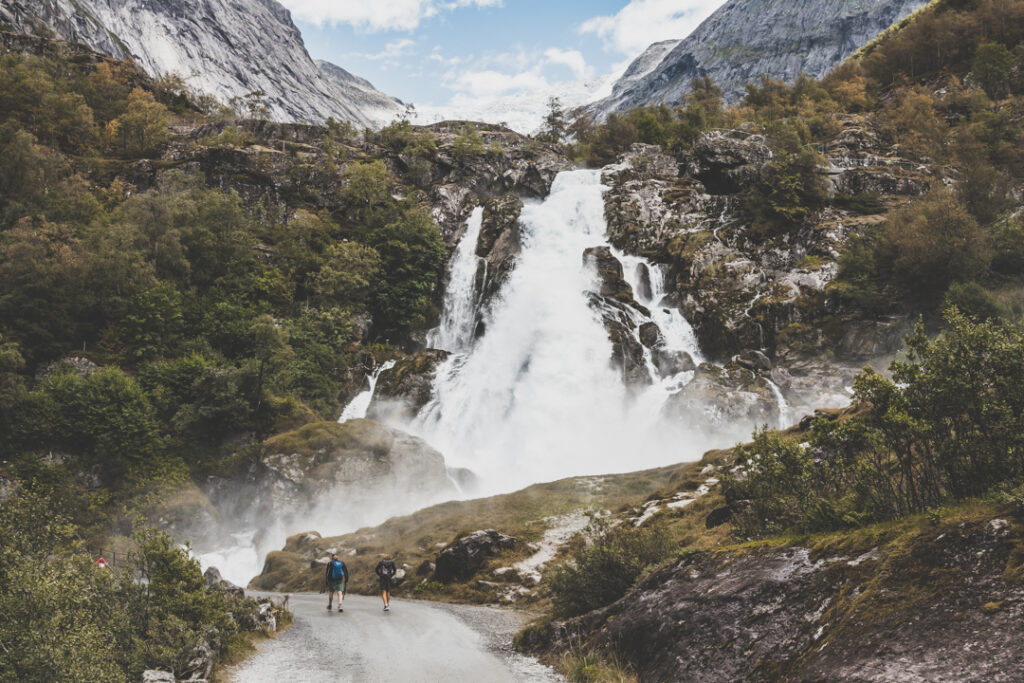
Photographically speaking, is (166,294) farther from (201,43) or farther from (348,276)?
(201,43)

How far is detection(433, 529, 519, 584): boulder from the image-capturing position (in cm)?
2052

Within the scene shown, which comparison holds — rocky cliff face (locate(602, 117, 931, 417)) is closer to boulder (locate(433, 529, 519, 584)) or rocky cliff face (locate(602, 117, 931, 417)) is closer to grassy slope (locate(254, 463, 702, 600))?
grassy slope (locate(254, 463, 702, 600))

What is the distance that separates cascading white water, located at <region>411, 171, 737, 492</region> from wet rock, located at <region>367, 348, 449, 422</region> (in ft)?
2.77

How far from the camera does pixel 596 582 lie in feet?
36.8

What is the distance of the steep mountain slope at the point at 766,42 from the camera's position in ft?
465

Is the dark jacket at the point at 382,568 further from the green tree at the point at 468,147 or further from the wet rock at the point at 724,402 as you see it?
the green tree at the point at 468,147

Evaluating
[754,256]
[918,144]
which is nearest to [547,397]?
[754,256]

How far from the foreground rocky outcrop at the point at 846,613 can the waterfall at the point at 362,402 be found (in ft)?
121

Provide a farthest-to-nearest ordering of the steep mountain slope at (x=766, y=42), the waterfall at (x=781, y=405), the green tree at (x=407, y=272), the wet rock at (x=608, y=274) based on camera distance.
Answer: the steep mountain slope at (x=766, y=42)
the green tree at (x=407, y=272)
the wet rock at (x=608, y=274)
the waterfall at (x=781, y=405)

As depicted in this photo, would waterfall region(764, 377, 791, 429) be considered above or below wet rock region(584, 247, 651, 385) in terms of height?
below

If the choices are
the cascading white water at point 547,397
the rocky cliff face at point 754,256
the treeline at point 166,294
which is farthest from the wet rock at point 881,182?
the treeline at point 166,294

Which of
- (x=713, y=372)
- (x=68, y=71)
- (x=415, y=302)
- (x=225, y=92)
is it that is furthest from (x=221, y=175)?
(x=225, y=92)

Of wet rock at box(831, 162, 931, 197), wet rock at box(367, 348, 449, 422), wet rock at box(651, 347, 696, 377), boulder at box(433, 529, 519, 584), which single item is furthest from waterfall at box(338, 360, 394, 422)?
wet rock at box(831, 162, 931, 197)

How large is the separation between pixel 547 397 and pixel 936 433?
109 ft
